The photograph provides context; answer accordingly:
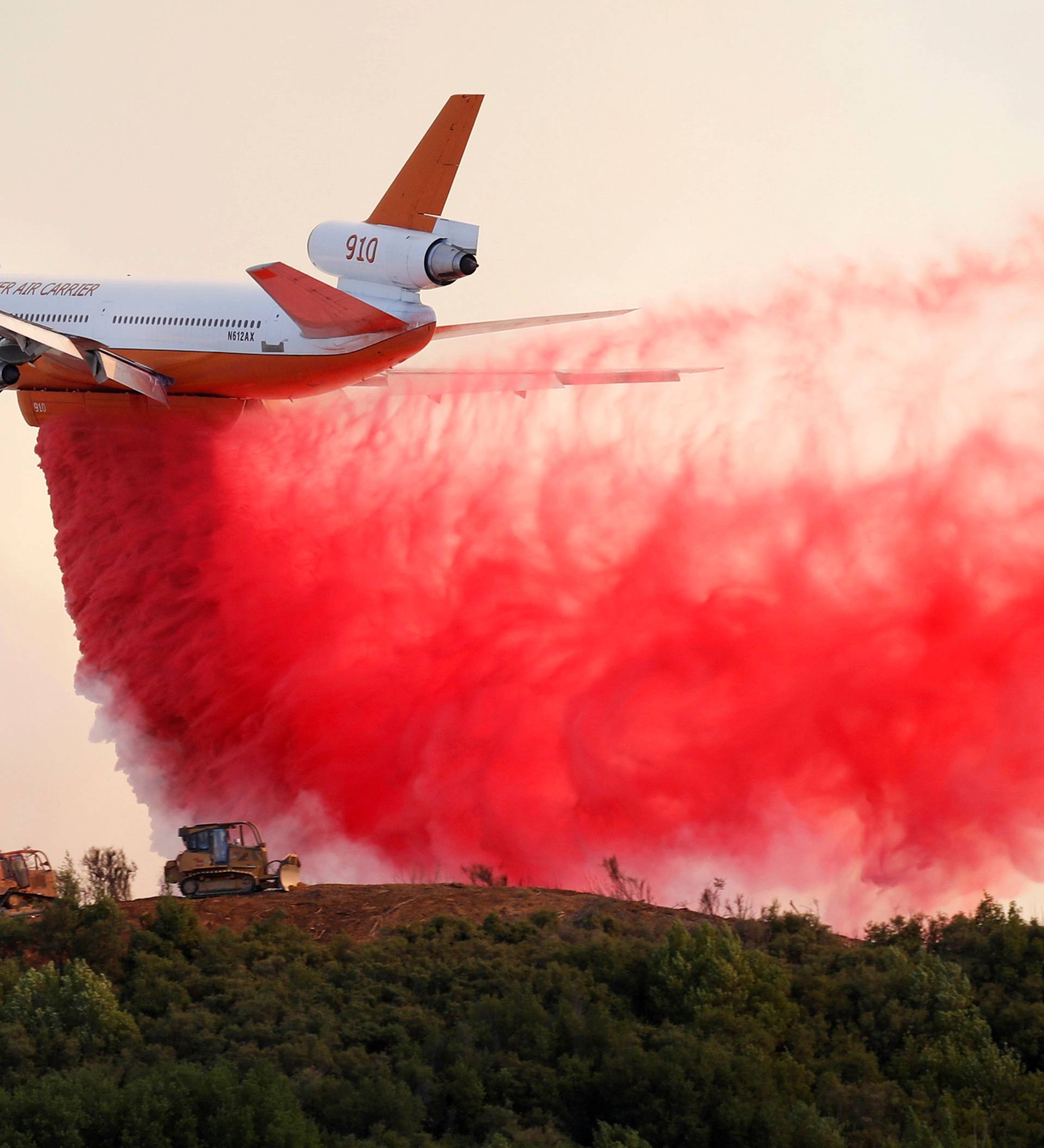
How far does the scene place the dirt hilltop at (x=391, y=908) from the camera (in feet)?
155

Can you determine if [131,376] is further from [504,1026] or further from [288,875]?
[504,1026]

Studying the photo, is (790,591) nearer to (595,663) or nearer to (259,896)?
(595,663)

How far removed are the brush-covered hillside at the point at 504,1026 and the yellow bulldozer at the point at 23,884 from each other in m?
4.52

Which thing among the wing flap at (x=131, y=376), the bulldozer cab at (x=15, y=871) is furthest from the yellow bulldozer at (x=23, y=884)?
the wing flap at (x=131, y=376)

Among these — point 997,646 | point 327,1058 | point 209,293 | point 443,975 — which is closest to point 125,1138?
point 327,1058

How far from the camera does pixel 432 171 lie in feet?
175

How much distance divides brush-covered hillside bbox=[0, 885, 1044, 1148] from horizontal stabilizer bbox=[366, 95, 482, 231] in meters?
17.2

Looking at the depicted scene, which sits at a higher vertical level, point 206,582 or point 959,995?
point 206,582

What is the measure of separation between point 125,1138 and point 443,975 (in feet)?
34.1

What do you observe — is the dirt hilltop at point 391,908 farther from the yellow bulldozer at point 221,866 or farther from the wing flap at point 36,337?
the wing flap at point 36,337

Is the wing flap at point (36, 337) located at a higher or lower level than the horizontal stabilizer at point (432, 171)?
lower

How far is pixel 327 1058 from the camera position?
3862cm

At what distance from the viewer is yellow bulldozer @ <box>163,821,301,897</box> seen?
1987 inches

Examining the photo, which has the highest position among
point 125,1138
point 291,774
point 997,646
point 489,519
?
point 489,519
